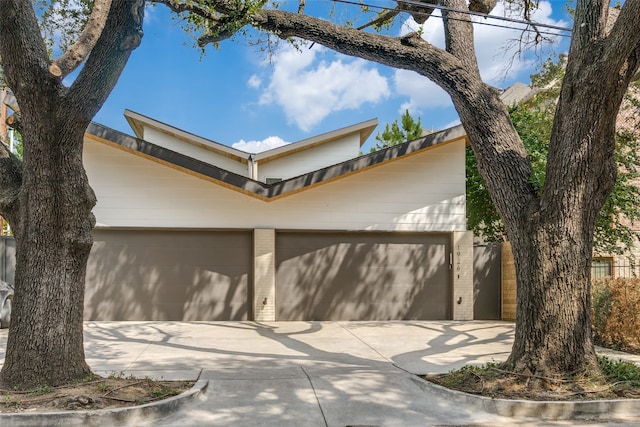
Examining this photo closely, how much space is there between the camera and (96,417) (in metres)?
4.79

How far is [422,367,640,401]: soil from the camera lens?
5.56 meters

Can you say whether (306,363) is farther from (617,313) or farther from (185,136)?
(185,136)

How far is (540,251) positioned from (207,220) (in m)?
8.40

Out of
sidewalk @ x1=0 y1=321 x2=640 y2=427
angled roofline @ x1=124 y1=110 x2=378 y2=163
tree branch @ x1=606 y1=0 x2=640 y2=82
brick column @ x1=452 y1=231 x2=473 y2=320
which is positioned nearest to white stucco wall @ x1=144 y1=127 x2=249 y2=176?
angled roofline @ x1=124 y1=110 x2=378 y2=163

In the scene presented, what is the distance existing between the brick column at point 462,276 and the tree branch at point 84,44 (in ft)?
31.3

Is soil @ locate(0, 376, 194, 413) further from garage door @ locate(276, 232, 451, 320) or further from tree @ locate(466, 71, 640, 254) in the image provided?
tree @ locate(466, 71, 640, 254)

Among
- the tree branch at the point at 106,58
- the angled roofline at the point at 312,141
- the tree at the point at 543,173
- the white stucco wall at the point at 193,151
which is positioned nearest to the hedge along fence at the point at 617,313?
the tree at the point at 543,173

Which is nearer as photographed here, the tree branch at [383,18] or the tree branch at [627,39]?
the tree branch at [627,39]

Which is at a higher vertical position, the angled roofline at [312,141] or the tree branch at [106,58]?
the angled roofline at [312,141]

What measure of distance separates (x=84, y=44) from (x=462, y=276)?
10085 mm

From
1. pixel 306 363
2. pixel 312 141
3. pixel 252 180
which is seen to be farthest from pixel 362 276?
pixel 312 141

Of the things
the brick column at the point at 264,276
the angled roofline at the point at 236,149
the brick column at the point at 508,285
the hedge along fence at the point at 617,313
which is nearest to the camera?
the hedge along fence at the point at 617,313

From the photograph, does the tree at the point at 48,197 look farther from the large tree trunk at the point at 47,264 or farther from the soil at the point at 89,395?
the soil at the point at 89,395

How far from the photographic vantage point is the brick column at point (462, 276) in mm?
12844
